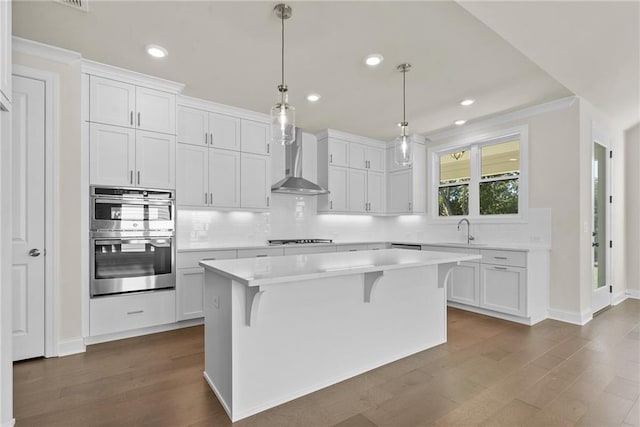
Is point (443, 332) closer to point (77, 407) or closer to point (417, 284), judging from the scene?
point (417, 284)

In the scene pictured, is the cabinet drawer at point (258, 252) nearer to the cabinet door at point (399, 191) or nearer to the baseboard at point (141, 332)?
the baseboard at point (141, 332)

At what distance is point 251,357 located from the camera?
201 cm

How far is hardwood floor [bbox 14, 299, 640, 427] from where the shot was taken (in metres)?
1.96

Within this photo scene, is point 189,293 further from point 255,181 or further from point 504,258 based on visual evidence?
point 504,258

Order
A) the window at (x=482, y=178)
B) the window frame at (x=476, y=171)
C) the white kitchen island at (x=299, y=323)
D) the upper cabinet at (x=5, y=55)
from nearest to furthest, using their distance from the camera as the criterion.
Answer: the upper cabinet at (x=5, y=55) → the white kitchen island at (x=299, y=323) → the window frame at (x=476, y=171) → the window at (x=482, y=178)

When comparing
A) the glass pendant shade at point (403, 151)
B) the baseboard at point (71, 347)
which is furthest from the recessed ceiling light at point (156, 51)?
the baseboard at point (71, 347)

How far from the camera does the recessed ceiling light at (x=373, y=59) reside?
285cm

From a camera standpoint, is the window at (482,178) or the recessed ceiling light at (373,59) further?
the window at (482,178)

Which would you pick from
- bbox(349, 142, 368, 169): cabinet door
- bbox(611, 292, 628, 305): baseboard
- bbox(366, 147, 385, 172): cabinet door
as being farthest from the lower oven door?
bbox(611, 292, 628, 305): baseboard

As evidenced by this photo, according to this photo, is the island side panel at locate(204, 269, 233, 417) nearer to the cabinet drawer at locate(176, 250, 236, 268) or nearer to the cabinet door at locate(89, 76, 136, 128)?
the cabinet drawer at locate(176, 250, 236, 268)

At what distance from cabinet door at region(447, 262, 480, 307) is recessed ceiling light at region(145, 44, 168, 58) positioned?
4020 millimetres

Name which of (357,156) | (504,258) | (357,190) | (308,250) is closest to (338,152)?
(357,156)

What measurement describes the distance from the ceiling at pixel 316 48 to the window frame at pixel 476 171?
22.2 inches

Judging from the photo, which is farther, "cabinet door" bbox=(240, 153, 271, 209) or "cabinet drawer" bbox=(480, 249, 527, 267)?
"cabinet door" bbox=(240, 153, 271, 209)
